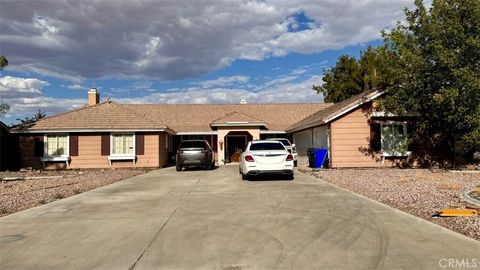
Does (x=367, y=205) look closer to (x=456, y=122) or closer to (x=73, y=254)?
(x=73, y=254)

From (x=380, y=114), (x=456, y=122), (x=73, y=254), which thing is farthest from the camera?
(x=380, y=114)

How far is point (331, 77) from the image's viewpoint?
184ft

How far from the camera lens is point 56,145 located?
26.7 metres

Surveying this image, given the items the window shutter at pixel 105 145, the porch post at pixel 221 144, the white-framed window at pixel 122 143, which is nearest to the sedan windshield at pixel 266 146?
the white-framed window at pixel 122 143

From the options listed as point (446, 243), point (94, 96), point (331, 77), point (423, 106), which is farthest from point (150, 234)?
point (331, 77)

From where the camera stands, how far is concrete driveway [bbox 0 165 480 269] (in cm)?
552

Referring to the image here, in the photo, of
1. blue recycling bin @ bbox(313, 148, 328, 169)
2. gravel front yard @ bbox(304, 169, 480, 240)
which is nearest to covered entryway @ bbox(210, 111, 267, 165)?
blue recycling bin @ bbox(313, 148, 328, 169)

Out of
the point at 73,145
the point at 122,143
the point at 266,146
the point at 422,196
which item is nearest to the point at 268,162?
the point at 266,146

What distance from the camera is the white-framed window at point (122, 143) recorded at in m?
26.8

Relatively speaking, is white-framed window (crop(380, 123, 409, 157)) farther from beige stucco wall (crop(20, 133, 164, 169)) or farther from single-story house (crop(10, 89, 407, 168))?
beige stucco wall (crop(20, 133, 164, 169))

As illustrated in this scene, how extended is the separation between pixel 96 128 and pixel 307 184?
1632 centimetres

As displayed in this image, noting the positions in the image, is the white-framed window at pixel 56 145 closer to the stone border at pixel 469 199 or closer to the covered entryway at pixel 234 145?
the covered entryway at pixel 234 145

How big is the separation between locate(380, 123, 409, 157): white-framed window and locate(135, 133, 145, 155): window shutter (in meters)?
14.0

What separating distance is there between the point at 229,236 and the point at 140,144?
68.4ft
